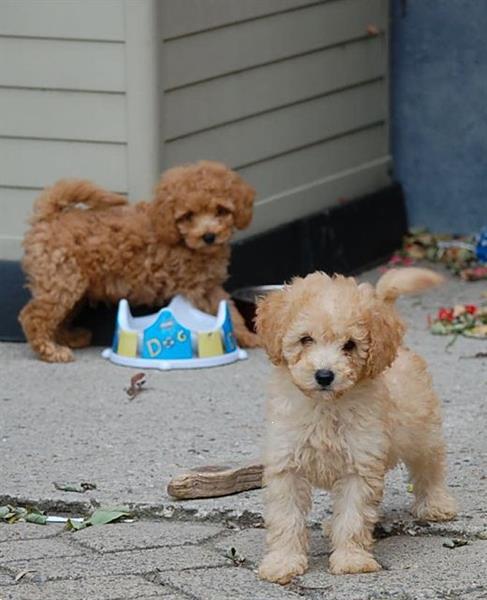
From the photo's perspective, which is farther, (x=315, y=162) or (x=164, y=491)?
(x=315, y=162)

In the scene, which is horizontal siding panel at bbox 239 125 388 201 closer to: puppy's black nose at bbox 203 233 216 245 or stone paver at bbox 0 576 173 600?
puppy's black nose at bbox 203 233 216 245

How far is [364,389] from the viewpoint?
4.71m

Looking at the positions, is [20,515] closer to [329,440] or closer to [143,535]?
[143,535]

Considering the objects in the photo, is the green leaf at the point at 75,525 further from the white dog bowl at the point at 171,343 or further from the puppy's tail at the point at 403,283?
the white dog bowl at the point at 171,343

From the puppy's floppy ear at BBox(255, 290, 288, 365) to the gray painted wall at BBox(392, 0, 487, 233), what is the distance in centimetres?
589

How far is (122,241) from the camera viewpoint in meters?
7.64

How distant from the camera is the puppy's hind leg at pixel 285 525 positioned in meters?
4.66

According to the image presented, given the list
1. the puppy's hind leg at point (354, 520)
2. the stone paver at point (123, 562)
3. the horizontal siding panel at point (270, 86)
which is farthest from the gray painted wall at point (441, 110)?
the puppy's hind leg at point (354, 520)

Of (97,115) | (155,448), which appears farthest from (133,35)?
(155,448)

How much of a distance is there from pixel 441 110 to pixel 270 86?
1838mm

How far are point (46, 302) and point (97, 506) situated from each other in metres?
2.34

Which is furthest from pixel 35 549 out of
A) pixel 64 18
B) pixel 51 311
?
pixel 64 18

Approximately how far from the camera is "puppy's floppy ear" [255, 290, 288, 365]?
15.0 feet

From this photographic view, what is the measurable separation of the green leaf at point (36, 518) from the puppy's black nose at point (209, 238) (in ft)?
7.98
